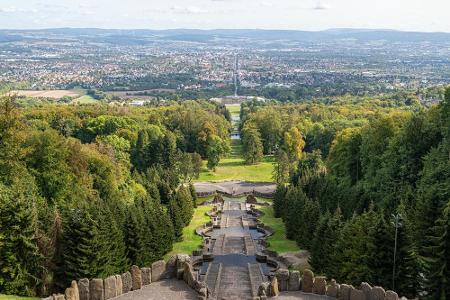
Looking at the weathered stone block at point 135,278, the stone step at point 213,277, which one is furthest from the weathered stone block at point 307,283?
the stone step at point 213,277

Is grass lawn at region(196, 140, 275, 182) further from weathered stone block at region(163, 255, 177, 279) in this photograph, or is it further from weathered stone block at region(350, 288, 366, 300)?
weathered stone block at region(350, 288, 366, 300)

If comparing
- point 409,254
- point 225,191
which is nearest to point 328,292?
point 409,254

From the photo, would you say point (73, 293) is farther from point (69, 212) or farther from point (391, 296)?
point (391, 296)

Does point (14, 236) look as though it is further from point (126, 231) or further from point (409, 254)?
point (409, 254)

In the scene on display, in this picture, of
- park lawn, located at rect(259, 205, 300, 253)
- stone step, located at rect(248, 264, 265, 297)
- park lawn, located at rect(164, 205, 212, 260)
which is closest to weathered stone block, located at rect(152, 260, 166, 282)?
stone step, located at rect(248, 264, 265, 297)

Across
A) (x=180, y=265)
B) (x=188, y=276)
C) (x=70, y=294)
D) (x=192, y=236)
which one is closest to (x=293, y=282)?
(x=188, y=276)
